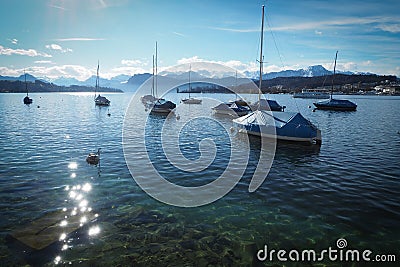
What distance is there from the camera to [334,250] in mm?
9633

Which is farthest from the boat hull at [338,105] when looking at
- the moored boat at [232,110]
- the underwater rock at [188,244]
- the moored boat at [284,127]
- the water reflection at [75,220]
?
the underwater rock at [188,244]

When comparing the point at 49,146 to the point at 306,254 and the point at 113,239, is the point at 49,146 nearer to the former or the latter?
the point at 113,239

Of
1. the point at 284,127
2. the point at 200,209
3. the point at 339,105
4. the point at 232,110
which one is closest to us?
the point at 200,209

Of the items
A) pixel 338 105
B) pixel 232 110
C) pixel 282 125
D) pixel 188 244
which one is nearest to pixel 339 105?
pixel 338 105

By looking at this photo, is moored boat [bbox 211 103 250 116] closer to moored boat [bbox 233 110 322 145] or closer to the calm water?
moored boat [bbox 233 110 322 145]

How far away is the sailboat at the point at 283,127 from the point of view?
26906 mm

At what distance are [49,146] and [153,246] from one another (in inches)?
850

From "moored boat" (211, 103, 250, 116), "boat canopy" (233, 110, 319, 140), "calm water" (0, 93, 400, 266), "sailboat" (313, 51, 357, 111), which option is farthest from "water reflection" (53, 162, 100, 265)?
"sailboat" (313, 51, 357, 111)

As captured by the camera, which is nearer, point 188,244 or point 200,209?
point 188,244

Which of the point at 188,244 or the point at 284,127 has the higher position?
the point at 284,127

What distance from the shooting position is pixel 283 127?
27.5 m

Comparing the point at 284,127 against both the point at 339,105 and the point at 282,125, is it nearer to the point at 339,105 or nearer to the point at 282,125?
the point at 282,125

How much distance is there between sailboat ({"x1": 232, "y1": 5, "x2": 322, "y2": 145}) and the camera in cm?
2691

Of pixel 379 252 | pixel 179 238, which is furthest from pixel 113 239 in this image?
pixel 379 252
